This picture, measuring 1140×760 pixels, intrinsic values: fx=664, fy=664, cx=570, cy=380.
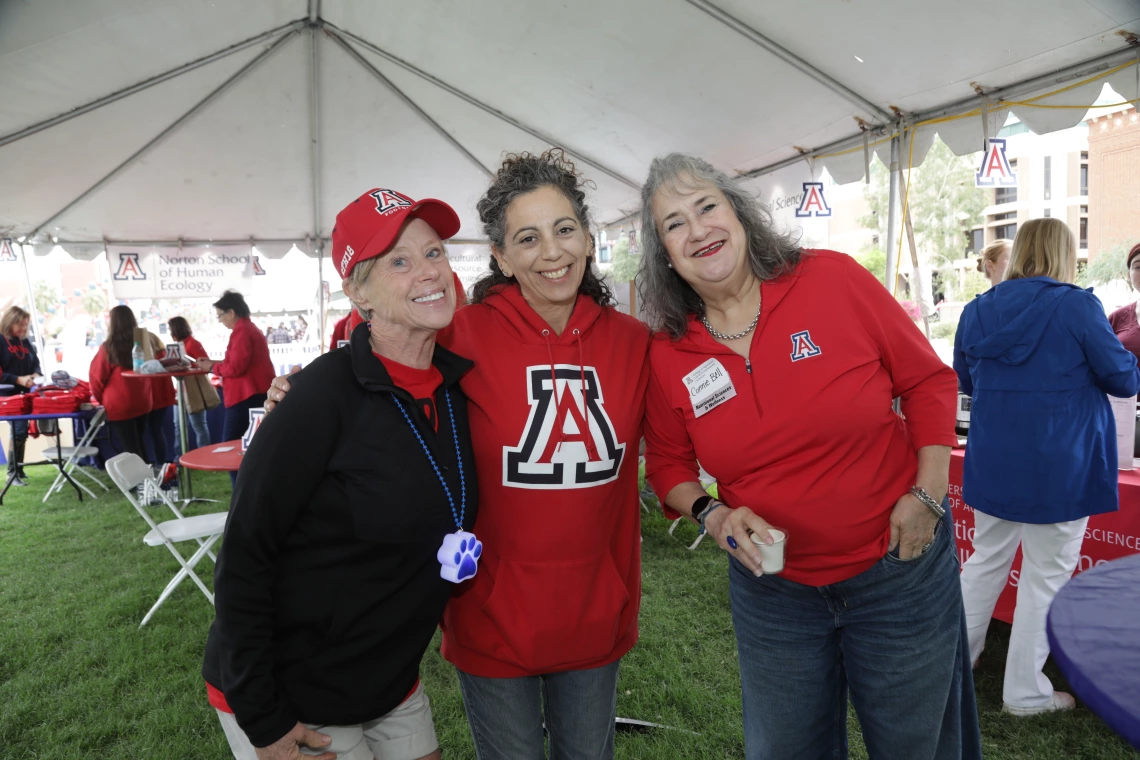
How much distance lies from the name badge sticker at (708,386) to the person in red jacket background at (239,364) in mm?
5709

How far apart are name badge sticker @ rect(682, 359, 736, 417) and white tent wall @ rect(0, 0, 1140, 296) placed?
6.00ft

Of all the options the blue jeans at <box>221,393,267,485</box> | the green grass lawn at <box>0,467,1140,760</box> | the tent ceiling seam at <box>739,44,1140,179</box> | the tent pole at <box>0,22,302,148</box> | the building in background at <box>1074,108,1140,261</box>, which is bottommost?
the green grass lawn at <box>0,467,1140,760</box>

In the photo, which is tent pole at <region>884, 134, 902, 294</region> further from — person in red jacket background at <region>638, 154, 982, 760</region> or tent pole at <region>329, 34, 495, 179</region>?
person in red jacket background at <region>638, 154, 982, 760</region>

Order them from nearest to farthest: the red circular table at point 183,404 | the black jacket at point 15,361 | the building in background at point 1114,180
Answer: the red circular table at point 183,404
the black jacket at point 15,361
the building in background at point 1114,180

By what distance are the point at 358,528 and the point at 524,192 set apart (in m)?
0.89

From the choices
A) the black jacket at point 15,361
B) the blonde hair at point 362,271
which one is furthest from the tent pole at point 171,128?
the blonde hair at point 362,271

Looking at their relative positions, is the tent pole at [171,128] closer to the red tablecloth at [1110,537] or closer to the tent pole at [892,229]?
the tent pole at [892,229]

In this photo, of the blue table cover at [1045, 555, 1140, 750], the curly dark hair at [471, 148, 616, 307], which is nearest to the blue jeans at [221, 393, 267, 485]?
the curly dark hair at [471, 148, 616, 307]

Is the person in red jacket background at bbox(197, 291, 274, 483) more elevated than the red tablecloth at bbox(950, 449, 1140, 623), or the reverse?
the person in red jacket background at bbox(197, 291, 274, 483)

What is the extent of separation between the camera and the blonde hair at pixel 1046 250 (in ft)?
8.71

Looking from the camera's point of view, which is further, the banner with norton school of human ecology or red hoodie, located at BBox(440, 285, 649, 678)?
the banner with norton school of human ecology

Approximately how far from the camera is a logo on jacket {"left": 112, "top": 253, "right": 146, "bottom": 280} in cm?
877

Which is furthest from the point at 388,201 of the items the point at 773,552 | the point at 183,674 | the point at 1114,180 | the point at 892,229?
the point at 1114,180

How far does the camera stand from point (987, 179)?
158 inches
